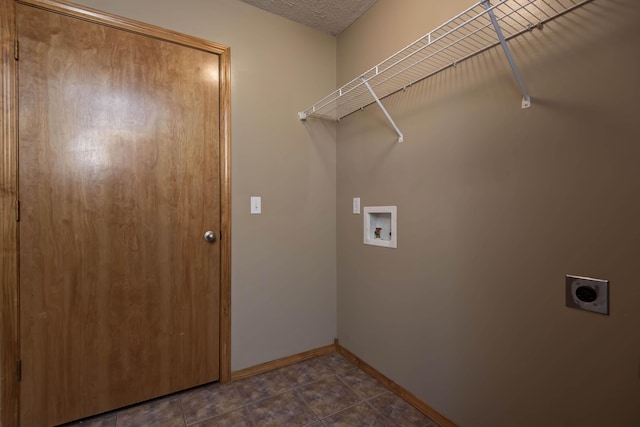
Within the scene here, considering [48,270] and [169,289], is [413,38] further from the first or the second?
[48,270]

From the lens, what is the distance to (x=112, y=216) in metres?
1.54

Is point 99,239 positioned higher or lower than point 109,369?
higher

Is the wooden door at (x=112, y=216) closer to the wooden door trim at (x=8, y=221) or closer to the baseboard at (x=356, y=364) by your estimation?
the wooden door trim at (x=8, y=221)

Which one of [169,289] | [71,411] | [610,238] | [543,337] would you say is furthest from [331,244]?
[71,411]

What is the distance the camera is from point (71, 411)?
1.47 meters

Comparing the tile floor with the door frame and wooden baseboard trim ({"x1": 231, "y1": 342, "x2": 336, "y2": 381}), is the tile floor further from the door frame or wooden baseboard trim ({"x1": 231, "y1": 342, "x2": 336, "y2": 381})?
the door frame

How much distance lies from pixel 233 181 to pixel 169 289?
745 millimetres

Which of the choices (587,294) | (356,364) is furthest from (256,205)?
(587,294)

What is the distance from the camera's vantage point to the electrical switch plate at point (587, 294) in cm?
94

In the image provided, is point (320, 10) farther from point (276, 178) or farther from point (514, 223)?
point (514, 223)

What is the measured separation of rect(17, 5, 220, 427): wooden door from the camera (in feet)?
4.58

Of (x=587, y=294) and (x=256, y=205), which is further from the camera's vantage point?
Result: (x=256, y=205)

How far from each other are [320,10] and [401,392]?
2464mm

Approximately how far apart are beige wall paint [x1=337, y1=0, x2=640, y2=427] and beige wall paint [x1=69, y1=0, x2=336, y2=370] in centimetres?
46
